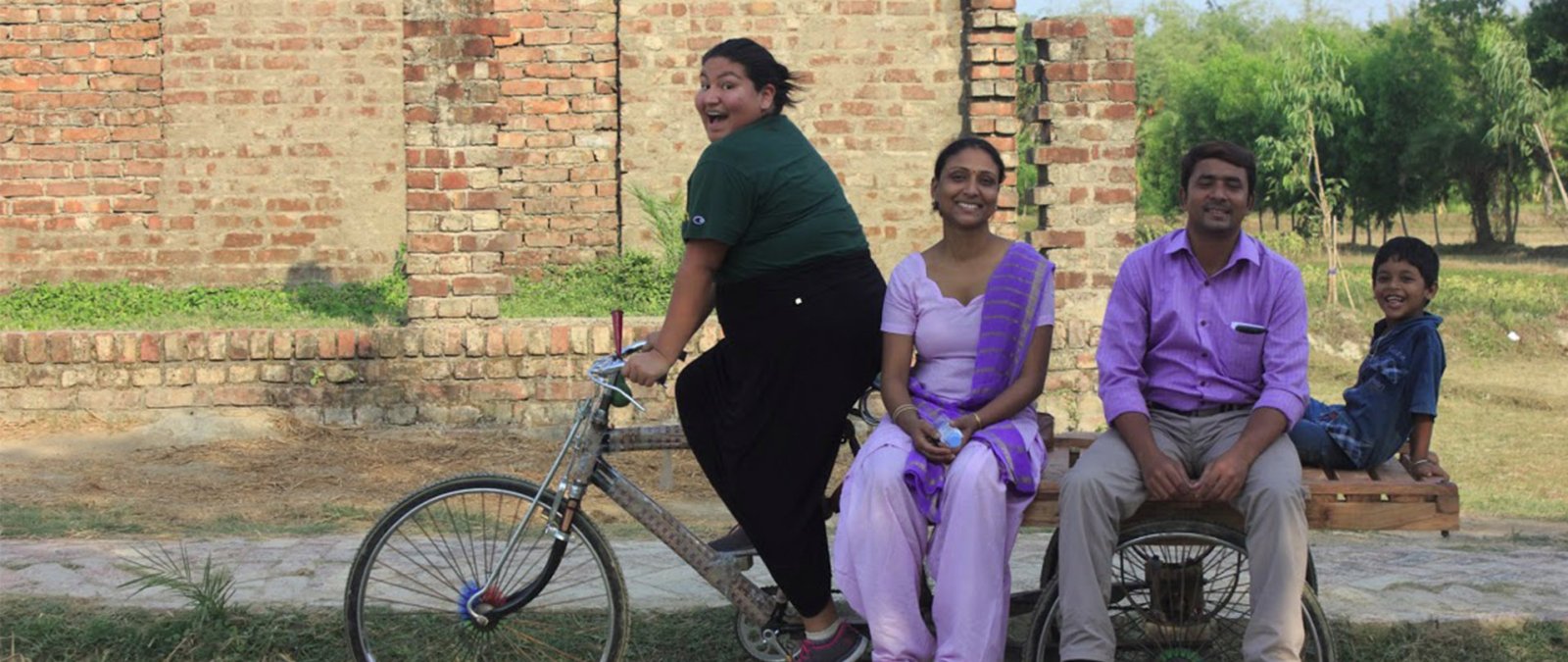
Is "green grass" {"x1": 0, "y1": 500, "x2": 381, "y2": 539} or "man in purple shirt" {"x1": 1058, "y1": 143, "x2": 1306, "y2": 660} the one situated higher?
"man in purple shirt" {"x1": 1058, "y1": 143, "x2": 1306, "y2": 660}

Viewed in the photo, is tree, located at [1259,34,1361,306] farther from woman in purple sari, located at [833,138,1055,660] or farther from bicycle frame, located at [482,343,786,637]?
bicycle frame, located at [482,343,786,637]

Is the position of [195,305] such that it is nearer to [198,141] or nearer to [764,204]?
[198,141]

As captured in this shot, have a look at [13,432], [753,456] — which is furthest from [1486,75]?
[753,456]

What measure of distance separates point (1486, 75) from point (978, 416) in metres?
23.7

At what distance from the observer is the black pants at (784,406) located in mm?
3990

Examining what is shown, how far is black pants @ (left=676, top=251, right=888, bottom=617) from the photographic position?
3990mm

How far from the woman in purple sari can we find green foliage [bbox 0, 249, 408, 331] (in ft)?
19.7

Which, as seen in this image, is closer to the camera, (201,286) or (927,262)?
(927,262)

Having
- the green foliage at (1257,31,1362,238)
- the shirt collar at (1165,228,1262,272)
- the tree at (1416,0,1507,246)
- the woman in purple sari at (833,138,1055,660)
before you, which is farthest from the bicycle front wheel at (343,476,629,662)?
the tree at (1416,0,1507,246)

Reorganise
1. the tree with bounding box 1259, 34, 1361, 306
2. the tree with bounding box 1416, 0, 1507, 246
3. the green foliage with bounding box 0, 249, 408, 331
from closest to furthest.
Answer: the green foliage with bounding box 0, 249, 408, 331
the tree with bounding box 1259, 34, 1361, 306
the tree with bounding box 1416, 0, 1507, 246

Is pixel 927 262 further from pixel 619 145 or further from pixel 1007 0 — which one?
pixel 619 145

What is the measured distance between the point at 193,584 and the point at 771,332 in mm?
2043

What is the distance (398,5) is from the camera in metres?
12.5

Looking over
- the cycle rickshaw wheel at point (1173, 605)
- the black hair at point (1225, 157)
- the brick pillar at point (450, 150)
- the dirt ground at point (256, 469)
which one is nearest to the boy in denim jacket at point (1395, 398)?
the cycle rickshaw wheel at point (1173, 605)
